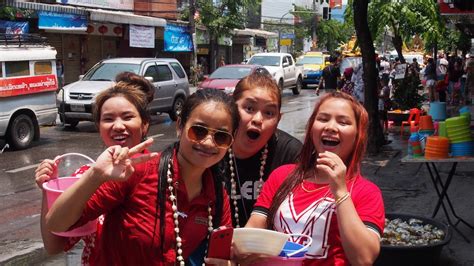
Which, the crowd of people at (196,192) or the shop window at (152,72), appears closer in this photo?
the crowd of people at (196,192)

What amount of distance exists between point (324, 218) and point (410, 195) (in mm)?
6356

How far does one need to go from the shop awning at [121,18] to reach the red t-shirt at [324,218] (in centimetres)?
2217

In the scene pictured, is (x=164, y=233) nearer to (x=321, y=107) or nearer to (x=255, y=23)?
(x=321, y=107)

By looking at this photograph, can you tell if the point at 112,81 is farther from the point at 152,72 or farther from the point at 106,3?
the point at 106,3

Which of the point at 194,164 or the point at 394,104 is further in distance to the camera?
the point at 394,104

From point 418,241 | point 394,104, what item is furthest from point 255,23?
point 418,241

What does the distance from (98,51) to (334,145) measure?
1013 inches

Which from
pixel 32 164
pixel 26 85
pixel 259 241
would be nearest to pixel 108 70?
pixel 26 85

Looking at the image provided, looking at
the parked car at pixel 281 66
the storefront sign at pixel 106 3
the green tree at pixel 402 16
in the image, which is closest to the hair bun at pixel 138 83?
the green tree at pixel 402 16

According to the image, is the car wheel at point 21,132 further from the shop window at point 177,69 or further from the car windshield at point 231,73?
the car windshield at point 231,73

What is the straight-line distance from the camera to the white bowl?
214 centimetres

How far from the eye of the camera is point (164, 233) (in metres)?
2.13

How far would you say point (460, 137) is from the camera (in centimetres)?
590

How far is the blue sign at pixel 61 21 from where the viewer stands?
2112 centimetres
